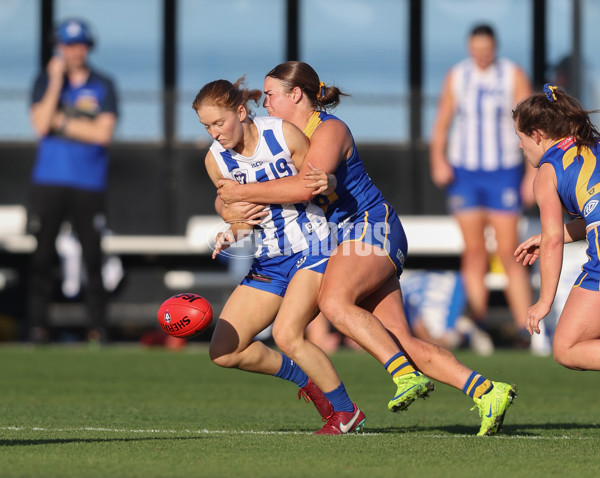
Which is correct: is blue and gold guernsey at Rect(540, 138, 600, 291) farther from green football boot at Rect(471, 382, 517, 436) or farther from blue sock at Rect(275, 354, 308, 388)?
blue sock at Rect(275, 354, 308, 388)

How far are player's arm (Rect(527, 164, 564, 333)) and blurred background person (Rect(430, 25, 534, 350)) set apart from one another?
5.42m

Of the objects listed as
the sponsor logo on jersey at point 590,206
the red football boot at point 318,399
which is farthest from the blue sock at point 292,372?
the sponsor logo on jersey at point 590,206

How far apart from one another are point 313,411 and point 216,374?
2351 mm

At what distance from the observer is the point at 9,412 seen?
6188 millimetres

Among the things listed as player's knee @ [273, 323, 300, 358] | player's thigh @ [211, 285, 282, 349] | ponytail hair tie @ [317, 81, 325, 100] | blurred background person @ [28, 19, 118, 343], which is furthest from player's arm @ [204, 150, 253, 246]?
blurred background person @ [28, 19, 118, 343]

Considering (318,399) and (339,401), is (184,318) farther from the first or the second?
(339,401)

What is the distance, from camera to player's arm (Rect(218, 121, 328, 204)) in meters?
5.37

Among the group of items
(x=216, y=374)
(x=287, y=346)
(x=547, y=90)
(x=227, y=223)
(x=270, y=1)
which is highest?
(x=270, y=1)

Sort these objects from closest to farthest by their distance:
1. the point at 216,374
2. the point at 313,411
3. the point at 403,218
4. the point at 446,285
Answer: the point at 313,411, the point at 216,374, the point at 446,285, the point at 403,218

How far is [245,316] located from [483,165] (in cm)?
576

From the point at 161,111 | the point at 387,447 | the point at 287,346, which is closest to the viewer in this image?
the point at 387,447

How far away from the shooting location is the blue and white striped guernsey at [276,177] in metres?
5.60

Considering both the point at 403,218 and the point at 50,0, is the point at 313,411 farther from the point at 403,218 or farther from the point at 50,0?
the point at 50,0

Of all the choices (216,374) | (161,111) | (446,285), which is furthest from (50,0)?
(216,374)
